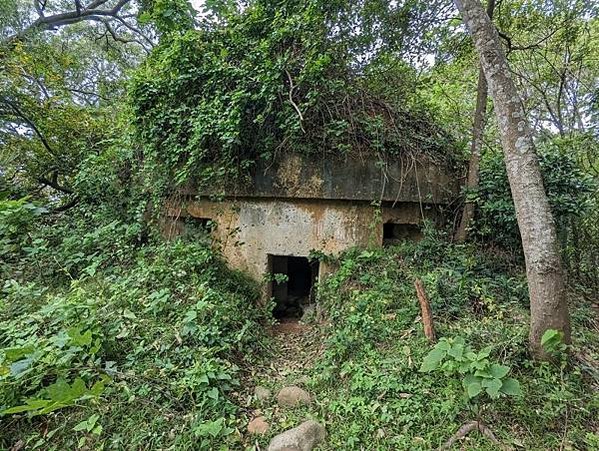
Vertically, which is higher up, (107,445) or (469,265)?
(469,265)

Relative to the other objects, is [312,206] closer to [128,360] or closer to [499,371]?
[128,360]

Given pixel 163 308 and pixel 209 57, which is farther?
pixel 209 57

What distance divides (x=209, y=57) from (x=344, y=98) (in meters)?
1.73

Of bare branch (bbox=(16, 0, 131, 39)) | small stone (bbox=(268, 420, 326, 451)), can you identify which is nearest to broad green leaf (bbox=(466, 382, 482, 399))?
small stone (bbox=(268, 420, 326, 451))

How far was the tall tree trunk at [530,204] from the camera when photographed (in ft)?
8.17

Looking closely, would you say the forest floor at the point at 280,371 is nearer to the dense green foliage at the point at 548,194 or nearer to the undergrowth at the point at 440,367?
the undergrowth at the point at 440,367

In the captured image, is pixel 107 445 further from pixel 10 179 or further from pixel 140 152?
pixel 10 179

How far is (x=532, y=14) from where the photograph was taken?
472 centimetres

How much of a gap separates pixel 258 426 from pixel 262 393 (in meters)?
0.33

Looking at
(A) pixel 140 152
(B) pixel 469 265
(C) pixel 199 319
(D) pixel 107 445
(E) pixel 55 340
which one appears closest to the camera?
(D) pixel 107 445

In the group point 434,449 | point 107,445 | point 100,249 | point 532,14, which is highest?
point 532,14

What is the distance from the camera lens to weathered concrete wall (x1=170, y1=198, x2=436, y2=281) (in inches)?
174

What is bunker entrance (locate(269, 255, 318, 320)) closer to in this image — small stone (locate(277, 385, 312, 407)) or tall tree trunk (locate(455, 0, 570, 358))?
small stone (locate(277, 385, 312, 407))

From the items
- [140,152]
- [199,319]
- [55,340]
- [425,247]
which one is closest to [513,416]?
[425,247]
